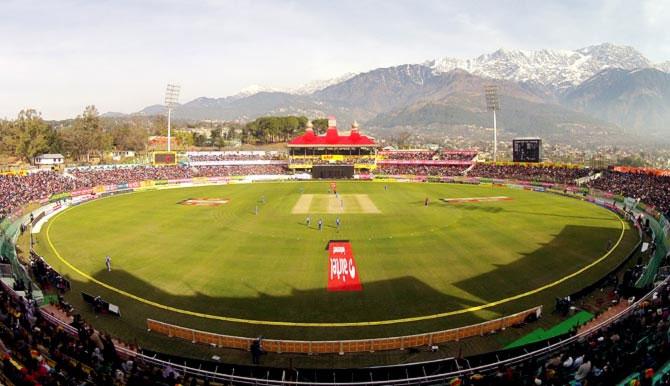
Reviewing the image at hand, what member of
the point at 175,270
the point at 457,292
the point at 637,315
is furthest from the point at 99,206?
the point at 637,315

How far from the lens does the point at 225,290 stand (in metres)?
23.9

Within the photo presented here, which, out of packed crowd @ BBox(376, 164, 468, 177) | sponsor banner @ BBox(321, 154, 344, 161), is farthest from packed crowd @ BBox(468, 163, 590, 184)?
sponsor banner @ BBox(321, 154, 344, 161)

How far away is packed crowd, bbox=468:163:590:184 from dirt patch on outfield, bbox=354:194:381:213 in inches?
1366

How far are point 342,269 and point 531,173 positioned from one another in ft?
214

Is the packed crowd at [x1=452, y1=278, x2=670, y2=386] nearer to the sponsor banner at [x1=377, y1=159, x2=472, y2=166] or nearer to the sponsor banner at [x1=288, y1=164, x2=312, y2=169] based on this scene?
the sponsor banner at [x1=288, y1=164, x2=312, y2=169]

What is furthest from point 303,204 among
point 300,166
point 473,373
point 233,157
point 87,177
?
point 233,157

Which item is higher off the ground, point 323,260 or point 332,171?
point 332,171

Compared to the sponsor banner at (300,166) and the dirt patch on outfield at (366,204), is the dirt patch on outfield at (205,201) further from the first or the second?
the sponsor banner at (300,166)

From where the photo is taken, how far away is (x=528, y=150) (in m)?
82.5

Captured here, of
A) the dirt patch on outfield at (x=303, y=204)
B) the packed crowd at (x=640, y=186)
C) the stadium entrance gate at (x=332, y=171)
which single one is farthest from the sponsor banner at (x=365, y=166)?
the packed crowd at (x=640, y=186)

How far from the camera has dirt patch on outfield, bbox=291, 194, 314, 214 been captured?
48.9 m

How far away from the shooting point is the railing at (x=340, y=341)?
55.7 ft

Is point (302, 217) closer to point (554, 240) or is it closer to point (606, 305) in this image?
point (554, 240)

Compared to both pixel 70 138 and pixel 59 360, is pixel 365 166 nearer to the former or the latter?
pixel 70 138
